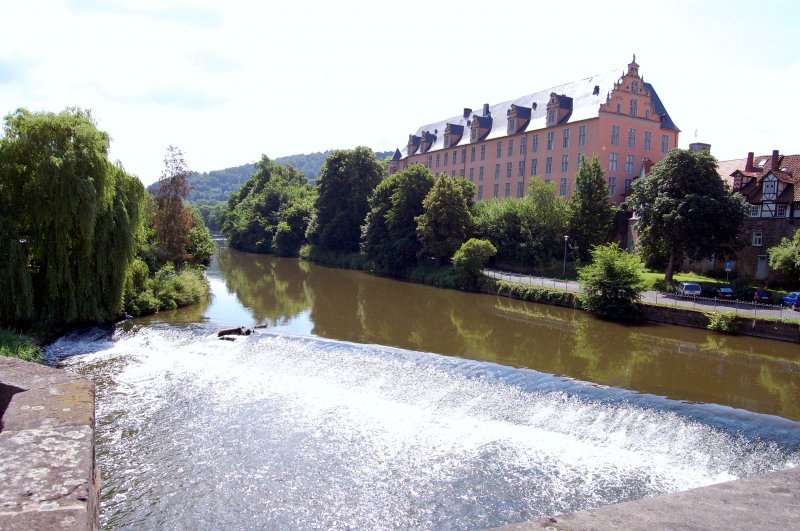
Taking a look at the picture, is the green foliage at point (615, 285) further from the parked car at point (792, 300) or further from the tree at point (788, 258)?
the tree at point (788, 258)

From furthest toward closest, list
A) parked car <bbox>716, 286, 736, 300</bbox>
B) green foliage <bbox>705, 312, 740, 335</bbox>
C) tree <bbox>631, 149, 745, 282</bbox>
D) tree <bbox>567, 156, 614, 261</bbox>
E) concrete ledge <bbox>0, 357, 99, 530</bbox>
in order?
tree <bbox>567, 156, 614, 261</bbox>, tree <bbox>631, 149, 745, 282</bbox>, parked car <bbox>716, 286, 736, 300</bbox>, green foliage <bbox>705, 312, 740, 335</bbox>, concrete ledge <bbox>0, 357, 99, 530</bbox>

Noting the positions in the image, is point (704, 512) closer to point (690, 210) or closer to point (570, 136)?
point (690, 210)

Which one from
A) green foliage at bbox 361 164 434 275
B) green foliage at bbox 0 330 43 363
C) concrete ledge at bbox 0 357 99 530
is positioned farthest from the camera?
green foliage at bbox 361 164 434 275

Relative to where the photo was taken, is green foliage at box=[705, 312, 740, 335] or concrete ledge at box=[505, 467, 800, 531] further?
green foliage at box=[705, 312, 740, 335]

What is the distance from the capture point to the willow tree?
67.3 feet

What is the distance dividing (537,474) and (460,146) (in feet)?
209

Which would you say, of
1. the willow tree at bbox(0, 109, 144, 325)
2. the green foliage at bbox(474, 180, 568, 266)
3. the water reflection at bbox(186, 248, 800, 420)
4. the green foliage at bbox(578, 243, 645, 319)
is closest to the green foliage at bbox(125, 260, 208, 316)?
the water reflection at bbox(186, 248, 800, 420)

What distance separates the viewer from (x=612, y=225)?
4769 cm

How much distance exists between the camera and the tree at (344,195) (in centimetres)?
6131

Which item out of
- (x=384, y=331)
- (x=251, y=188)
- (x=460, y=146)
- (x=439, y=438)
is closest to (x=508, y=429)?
(x=439, y=438)

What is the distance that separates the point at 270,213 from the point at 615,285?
61.5 meters

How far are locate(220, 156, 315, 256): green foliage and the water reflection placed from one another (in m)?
32.5

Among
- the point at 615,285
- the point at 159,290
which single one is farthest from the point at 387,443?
the point at 615,285

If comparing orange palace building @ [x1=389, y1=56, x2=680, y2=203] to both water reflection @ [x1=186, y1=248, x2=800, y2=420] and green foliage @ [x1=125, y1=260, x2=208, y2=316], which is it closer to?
water reflection @ [x1=186, y1=248, x2=800, y2=420]
